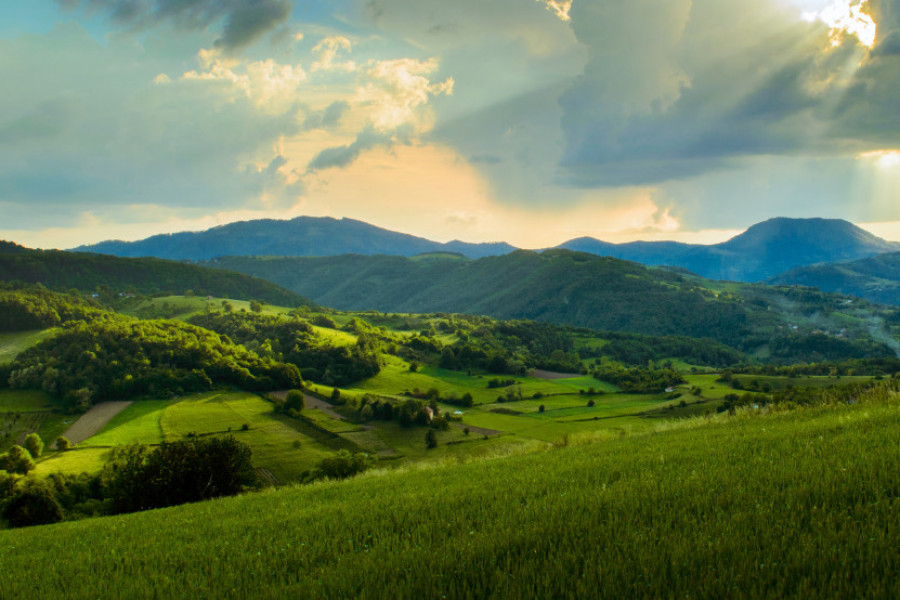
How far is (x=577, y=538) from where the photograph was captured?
22.4 feet

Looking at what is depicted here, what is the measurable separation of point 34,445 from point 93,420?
61.4 feet

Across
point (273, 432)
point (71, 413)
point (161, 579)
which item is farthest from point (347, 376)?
point (161, 579)

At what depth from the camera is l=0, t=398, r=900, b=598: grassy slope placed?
17.2 ft

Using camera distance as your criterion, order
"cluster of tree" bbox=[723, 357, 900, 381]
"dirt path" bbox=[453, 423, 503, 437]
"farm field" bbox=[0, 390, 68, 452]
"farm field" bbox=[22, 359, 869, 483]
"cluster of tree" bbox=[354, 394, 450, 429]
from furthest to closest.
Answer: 1. "cluster of tree" bbox=[723, 357, 900, 381]
2. "cluster of tree" bbox=[354, 394, 450, 429]
3. "farm field" bbox=[0, 390, 68, 452]
4. "dirt path" bbox=[453, 423, 503, 437]
5. "farm field" bbox=[22, 359, 869, 483]

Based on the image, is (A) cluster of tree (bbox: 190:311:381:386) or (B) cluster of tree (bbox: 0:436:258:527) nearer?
(B) cluster of tree (bbox: 0:436:258:527)

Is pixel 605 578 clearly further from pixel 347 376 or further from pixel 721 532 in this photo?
pixel 347 376

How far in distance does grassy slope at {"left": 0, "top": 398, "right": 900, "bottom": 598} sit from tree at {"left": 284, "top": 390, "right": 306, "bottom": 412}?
353ft

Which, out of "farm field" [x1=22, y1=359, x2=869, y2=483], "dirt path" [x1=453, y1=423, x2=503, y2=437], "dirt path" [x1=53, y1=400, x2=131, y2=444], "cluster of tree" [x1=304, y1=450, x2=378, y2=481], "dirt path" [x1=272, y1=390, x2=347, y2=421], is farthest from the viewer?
"dirt path" [x1=272, y1=390, x2=347, y2=421]

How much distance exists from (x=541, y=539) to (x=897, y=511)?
4460mm

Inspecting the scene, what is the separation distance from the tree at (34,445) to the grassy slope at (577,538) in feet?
337

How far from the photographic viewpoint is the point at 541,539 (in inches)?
272

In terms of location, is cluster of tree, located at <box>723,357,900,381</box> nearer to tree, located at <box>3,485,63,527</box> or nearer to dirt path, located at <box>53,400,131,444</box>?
tree, located at <box>3,485,63,527</box>

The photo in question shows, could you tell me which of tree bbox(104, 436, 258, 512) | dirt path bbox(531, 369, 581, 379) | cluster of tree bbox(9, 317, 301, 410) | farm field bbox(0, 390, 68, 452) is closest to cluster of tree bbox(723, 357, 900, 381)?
dirt path bbox(531, 369, 581, 379)

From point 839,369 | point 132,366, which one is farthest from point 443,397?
point 839,369
